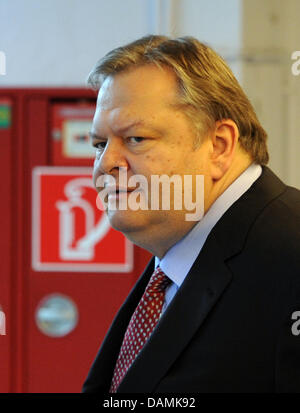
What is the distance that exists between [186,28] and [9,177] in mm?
957

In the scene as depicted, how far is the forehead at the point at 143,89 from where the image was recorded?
1.02 meters

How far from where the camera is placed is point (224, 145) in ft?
3.52

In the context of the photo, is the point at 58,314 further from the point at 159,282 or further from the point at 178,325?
the point at 178,325

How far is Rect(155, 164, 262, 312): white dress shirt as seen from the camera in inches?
41.8

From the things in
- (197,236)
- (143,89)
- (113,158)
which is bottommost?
(197,236)

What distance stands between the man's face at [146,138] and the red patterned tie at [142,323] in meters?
0.11

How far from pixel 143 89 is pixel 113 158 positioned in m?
0.12

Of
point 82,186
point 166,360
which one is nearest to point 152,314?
point 166,360
